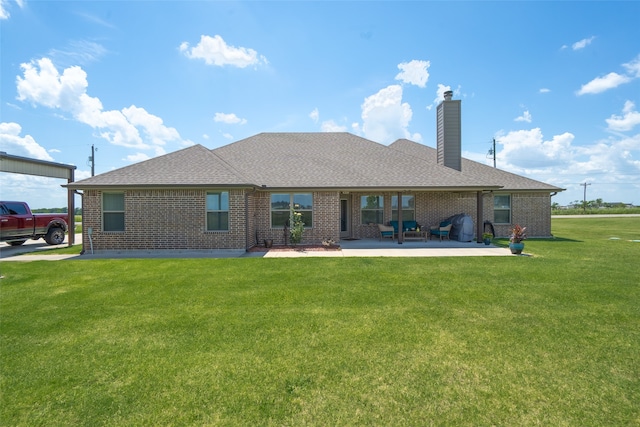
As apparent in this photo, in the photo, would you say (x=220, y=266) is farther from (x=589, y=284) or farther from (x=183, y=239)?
(x=589, y=284)

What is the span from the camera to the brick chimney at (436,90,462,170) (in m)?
16.5

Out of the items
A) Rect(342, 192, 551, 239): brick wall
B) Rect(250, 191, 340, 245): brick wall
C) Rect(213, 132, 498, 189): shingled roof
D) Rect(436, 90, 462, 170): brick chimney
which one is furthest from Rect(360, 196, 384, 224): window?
Rect(436, 90, 462, 170): brick chimney

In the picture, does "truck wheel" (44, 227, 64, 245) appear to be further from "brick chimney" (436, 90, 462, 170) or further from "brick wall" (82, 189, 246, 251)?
"brick chimney" (436, 90, 462, 170)

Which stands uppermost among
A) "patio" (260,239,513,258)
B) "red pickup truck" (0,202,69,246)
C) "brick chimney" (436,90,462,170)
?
"brick chimney" (436,90,462,170)

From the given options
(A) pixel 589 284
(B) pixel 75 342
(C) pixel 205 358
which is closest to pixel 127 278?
(B) pixel 75 342

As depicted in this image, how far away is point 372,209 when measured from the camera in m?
16.0

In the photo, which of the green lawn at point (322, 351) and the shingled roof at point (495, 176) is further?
the shingled roof at point (495, 176)

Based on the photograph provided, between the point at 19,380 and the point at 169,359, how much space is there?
4.95 ft

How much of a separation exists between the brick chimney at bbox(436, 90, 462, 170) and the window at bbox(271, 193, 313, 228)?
26.2 ft

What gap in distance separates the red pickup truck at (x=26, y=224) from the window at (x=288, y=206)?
10.8 m

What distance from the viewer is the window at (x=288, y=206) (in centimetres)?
1414

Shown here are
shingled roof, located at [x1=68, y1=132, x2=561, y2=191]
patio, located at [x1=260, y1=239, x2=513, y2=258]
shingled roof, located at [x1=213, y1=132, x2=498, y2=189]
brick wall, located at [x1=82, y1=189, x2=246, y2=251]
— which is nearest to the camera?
patio, located at [x1=260, y1=239, x2=513, y2=258]

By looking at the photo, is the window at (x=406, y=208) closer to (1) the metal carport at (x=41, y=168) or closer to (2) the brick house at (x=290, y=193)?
(2) the brick house at (x=290, y=193)

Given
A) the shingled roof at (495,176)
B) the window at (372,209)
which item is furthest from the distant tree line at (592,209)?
the window at (372,209)
